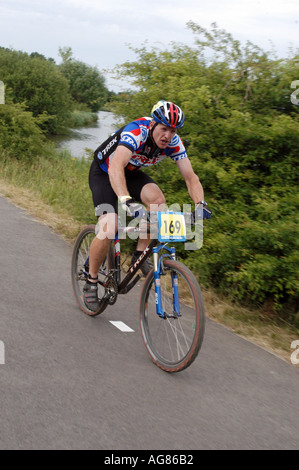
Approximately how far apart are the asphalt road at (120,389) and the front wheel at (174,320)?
0.14 m

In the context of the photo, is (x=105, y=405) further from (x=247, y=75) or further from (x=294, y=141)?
(x=247, y=75)

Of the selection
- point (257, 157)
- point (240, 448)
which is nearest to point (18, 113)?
point (257, 157)

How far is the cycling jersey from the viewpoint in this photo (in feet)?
15.1

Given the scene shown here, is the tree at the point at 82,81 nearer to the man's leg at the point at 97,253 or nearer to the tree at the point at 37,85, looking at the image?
the tree at the point at 37,85

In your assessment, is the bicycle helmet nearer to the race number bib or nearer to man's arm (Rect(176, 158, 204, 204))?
man's arm (Rect(176, 158, 204, 204))

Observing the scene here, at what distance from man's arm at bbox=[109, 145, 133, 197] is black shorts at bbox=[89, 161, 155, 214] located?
0.53 meters

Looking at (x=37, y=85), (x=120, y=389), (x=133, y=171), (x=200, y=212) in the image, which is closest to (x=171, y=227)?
(x=200, y=212)

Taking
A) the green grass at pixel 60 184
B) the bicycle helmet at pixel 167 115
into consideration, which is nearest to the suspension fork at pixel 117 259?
the bicycle helmet at pixel 167 115

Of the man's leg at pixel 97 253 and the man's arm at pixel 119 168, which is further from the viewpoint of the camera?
the man's leg at pixel 97 253

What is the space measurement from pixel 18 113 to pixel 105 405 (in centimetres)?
1803

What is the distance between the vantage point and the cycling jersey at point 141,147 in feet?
15.1

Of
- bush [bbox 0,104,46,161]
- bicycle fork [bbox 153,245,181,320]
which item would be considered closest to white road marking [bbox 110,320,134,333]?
bicycle fork [bbox 153,245,181,320]

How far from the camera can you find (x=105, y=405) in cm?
359

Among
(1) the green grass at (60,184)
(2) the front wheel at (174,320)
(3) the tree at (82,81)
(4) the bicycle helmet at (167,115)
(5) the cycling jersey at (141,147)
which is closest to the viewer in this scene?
(2) the front wheel at (174,320)
